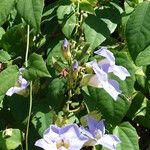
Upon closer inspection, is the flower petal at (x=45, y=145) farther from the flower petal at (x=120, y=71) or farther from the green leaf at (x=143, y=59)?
the green leaf at (x=143, y=59)

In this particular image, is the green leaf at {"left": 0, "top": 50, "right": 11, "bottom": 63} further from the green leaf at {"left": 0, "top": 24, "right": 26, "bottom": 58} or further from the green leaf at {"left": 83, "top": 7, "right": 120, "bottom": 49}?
the green leaf at {"left": 83, "top": 7, "right": 120, "bottom": 49}

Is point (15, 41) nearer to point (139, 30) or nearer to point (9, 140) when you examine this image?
point (9, 140)

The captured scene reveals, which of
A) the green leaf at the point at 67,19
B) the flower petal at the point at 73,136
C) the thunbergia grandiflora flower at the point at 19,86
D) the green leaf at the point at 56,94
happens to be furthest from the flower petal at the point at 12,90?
the flower petal at the point at 73,136

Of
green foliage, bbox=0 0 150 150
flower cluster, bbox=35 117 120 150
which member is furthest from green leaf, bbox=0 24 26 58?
flower cluster, bbox=35 117 120 150

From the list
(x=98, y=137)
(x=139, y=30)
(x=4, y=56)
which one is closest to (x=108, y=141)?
(x=98, y=137)

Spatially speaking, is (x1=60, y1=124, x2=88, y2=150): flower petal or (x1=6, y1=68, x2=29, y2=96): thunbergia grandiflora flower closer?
(x1=60, y1=124, x2=88, y2=150): flower petal

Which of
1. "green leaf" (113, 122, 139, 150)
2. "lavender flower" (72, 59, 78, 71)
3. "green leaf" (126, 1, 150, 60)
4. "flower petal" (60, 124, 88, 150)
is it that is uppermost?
"lavender flower" (72, 59, 78, 71)

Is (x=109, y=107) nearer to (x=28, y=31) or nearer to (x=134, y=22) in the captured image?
(x=134, y=22)
